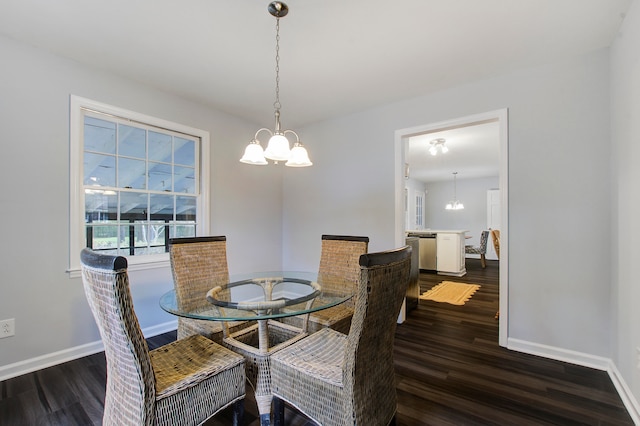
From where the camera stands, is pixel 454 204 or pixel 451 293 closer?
pixel 451 293

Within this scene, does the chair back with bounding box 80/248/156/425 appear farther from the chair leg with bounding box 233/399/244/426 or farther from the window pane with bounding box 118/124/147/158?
the window pane with bounding box 118/124/147/158

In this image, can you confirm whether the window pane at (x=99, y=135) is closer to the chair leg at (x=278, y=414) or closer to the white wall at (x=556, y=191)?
the chair leg at (x=278, y=414)

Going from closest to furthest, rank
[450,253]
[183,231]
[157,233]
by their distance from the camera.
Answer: [157,233], [183,231], [450,253]

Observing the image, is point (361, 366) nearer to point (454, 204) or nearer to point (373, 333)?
point (373, 333)

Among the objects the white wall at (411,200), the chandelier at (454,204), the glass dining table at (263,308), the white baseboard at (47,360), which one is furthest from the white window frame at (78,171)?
the chandelier at (454,204)

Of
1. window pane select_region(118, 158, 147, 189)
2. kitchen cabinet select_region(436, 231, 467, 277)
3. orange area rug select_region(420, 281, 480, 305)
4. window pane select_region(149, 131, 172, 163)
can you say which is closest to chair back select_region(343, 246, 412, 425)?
window pane select_region(118, 158, 147, 189)

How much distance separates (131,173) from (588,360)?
4.28 meters

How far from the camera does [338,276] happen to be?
243 cm

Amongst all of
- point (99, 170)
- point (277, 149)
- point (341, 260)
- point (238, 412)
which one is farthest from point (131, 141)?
point (238, 412)

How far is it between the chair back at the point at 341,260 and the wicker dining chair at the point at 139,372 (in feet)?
3.34

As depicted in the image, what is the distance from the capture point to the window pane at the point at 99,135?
255 cm

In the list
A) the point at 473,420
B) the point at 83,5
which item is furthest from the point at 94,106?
the point at 473,420

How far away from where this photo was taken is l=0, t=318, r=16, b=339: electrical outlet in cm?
208

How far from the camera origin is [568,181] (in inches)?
92.1
